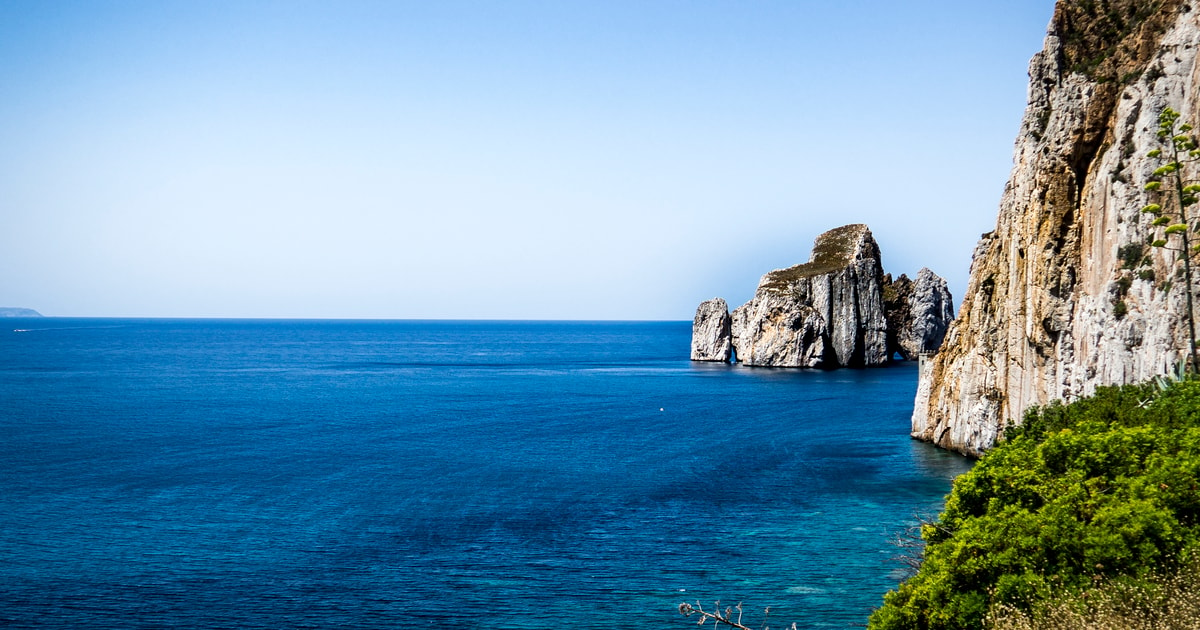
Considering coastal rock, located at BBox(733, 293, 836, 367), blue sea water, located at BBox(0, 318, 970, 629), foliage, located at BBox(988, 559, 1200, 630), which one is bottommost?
blue sea water, located at BBox(0, 318, 970, 629)

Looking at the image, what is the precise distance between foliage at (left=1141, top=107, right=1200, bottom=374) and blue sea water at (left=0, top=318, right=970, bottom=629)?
1693cm

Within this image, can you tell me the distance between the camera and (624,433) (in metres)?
76.4

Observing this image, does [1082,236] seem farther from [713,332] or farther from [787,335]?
[713,332]

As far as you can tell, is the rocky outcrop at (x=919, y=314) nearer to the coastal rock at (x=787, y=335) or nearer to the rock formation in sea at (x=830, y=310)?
the rock formation in sea at (x=830, y=310)

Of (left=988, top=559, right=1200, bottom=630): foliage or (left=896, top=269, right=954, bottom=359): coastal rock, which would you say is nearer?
(left=988, top=559, right=1200, bottom=630): foliage

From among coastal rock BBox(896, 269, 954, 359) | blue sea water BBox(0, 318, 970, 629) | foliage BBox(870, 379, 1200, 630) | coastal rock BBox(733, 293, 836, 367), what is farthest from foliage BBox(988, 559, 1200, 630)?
coastal rock BBox(896, 269, 954, 359)

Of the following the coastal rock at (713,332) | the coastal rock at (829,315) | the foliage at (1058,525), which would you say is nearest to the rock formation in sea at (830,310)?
the coastal rock at (829,315)

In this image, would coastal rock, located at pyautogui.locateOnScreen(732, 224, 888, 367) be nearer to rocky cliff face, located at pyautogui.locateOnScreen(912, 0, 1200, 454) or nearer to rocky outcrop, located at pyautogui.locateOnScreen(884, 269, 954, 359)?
rocky outcrop, located at pyautogui.locateOnScreen(884, 269, 954, 359)

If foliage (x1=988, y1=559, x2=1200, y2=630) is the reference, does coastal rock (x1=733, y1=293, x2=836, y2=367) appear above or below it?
above

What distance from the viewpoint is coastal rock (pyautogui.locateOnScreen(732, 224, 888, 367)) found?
151000 mm

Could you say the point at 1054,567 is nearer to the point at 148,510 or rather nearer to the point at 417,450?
the point at 148,510

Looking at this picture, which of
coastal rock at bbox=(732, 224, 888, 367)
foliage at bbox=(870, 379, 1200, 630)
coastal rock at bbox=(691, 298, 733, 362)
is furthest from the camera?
coastal rock at bbox=(691, 298, 733, 362)

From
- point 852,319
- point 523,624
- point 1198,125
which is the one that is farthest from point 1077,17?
point 852,319

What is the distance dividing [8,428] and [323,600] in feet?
193
